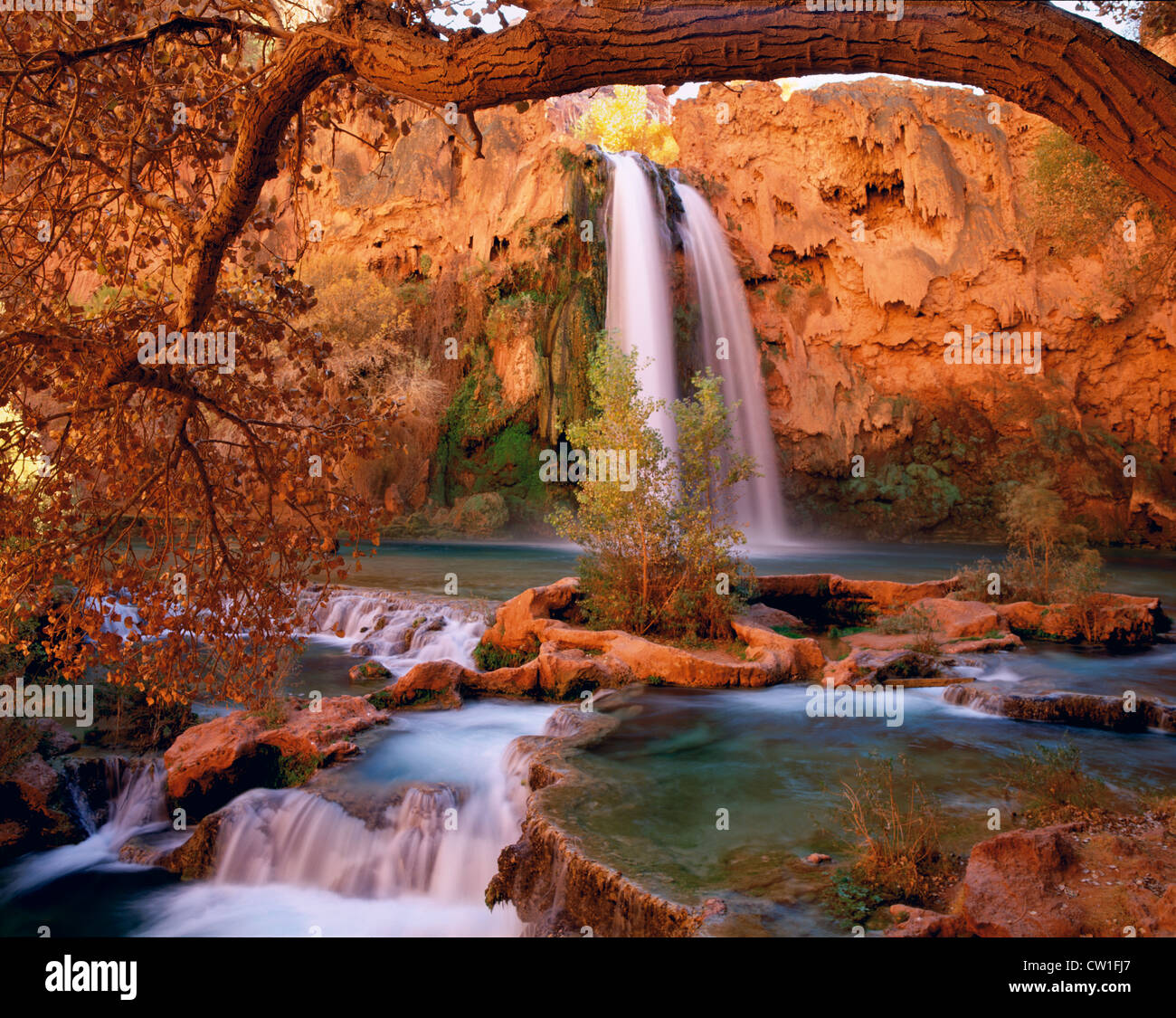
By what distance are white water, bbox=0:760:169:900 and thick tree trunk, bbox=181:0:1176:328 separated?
645 cm

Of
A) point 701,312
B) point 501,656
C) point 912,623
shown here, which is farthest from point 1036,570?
point 701,312

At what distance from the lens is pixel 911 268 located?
2659 centimetres

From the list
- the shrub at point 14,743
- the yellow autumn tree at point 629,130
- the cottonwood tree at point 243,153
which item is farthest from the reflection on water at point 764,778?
the yellow autumn tree at point 629,130

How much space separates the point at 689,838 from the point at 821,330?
24.9m

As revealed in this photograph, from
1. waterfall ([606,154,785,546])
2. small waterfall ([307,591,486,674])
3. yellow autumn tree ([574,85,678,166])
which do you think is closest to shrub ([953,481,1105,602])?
small waterfall ([307,591,486,674])

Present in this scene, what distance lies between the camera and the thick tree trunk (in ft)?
8.16

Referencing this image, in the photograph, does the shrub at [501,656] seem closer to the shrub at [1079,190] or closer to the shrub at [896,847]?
the shrub at [896,847]

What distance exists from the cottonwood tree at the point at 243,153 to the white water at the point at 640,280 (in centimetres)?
2197

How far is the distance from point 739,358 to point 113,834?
78.5 ft

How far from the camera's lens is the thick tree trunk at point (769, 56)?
2488mm

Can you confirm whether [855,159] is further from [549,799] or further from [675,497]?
[549,799]

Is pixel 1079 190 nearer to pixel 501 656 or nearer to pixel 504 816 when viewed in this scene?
pixel 501 656
